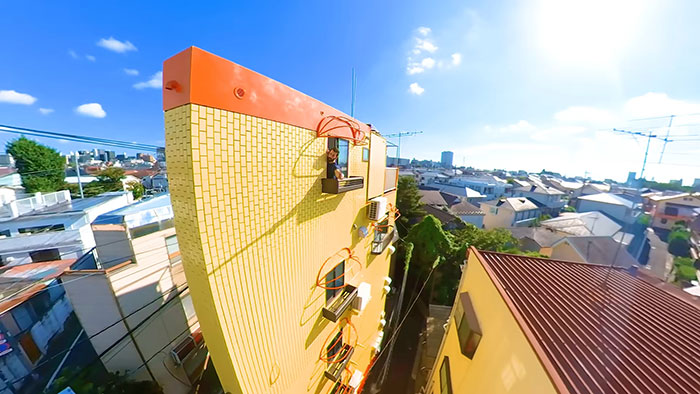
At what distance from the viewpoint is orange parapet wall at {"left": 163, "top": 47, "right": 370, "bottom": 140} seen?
6.76 feet

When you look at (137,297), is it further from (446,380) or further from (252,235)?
(446,380)

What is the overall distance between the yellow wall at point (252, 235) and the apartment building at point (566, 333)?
3.33 m

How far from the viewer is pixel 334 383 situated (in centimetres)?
616

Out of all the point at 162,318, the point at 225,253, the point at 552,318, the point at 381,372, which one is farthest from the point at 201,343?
the point at 552,318

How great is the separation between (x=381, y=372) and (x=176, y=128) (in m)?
11.7

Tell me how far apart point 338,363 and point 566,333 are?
5.63 meters

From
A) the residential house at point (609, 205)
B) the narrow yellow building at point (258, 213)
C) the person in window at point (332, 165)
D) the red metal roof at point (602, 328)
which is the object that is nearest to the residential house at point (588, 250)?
the red metal roof at point (602, 328)

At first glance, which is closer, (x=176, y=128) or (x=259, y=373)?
(x=176, y=128)

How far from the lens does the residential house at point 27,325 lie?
4.62 m

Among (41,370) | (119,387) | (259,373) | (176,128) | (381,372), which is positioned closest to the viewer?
(176,128)

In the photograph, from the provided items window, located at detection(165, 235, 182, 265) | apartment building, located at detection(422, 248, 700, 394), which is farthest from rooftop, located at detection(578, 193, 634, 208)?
window, located at detection(165, 235, 182, 265)

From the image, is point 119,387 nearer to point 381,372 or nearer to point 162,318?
point 162,318

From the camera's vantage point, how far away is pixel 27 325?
17.3 ft

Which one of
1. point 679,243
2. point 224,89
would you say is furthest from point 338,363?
point 679,243
